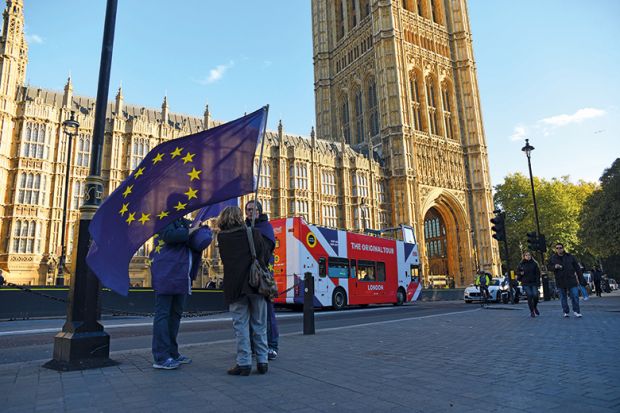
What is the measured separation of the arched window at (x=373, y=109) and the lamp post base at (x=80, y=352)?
5131 centimetres

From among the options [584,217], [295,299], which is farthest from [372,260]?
[584,217]

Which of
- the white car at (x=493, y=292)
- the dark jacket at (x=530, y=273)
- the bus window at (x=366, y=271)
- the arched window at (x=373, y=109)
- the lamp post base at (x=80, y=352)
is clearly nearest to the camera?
the lamp post base at (x=80, y=352)

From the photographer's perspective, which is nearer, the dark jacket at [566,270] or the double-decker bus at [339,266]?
the dark jacket at [566,270]

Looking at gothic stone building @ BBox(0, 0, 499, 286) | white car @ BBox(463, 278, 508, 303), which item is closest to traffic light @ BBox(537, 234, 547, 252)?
white car @ BBox(463, 278, 508, 303)

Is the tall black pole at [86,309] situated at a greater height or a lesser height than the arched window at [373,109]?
lesser

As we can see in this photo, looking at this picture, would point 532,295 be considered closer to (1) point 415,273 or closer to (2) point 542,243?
(2) point 542,243

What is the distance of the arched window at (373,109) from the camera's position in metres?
53.5

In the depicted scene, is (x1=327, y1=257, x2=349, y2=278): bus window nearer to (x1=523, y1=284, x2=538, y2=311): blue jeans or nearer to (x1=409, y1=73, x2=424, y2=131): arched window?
(x1=523, y1=284, x2=538, y2=311): blue jeans

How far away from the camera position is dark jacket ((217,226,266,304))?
4.19 metres

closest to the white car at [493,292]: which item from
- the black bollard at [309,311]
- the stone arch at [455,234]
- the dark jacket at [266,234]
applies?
the black bollard at [309,311]

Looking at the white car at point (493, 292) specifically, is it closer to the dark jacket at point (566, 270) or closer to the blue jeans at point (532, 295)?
the blue jeans at point (532, 295)

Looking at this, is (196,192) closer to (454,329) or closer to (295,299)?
(454,329)

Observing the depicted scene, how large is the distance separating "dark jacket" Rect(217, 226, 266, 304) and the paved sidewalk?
0.83 meters

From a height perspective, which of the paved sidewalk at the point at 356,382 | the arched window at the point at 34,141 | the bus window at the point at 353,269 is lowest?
the paved sidewalk at the point at 356,382
